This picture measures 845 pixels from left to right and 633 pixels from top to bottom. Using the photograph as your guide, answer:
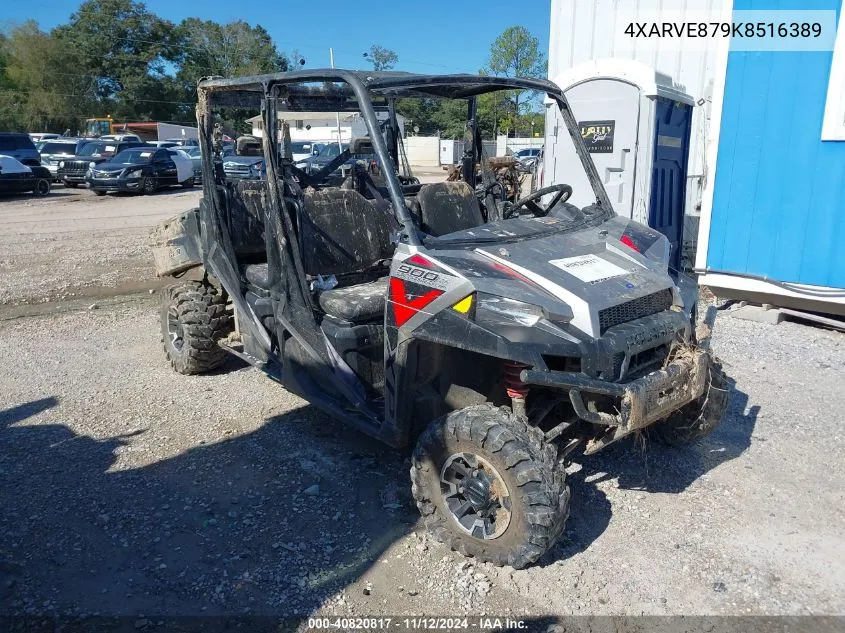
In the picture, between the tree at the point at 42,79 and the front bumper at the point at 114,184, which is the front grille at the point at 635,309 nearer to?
the front bumper at the point at 114,184

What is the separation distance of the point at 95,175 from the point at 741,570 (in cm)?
2133

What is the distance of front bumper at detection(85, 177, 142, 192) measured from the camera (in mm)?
20391

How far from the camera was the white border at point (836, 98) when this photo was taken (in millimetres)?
6375

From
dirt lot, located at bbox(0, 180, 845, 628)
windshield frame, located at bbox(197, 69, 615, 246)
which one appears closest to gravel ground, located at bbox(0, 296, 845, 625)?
dirt lot, located at bbox(0, 180, 845, 628)

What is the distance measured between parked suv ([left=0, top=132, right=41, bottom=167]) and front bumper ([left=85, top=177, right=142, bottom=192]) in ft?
7.28

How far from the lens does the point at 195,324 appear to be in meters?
5.38

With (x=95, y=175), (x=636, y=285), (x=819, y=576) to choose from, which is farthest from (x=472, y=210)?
(x=95, y=175)

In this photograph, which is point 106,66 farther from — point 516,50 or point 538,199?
point 538,199

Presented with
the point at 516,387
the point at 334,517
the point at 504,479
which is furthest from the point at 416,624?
the point at 516,387

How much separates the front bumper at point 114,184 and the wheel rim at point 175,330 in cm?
1676

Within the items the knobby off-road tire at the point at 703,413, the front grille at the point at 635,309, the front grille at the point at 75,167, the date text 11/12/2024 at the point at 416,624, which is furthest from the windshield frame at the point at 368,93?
the front grille at the point at 75,167

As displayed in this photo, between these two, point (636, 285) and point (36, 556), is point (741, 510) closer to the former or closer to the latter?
point (636, 285)

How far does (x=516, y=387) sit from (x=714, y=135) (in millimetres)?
5562

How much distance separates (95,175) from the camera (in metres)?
20.4
